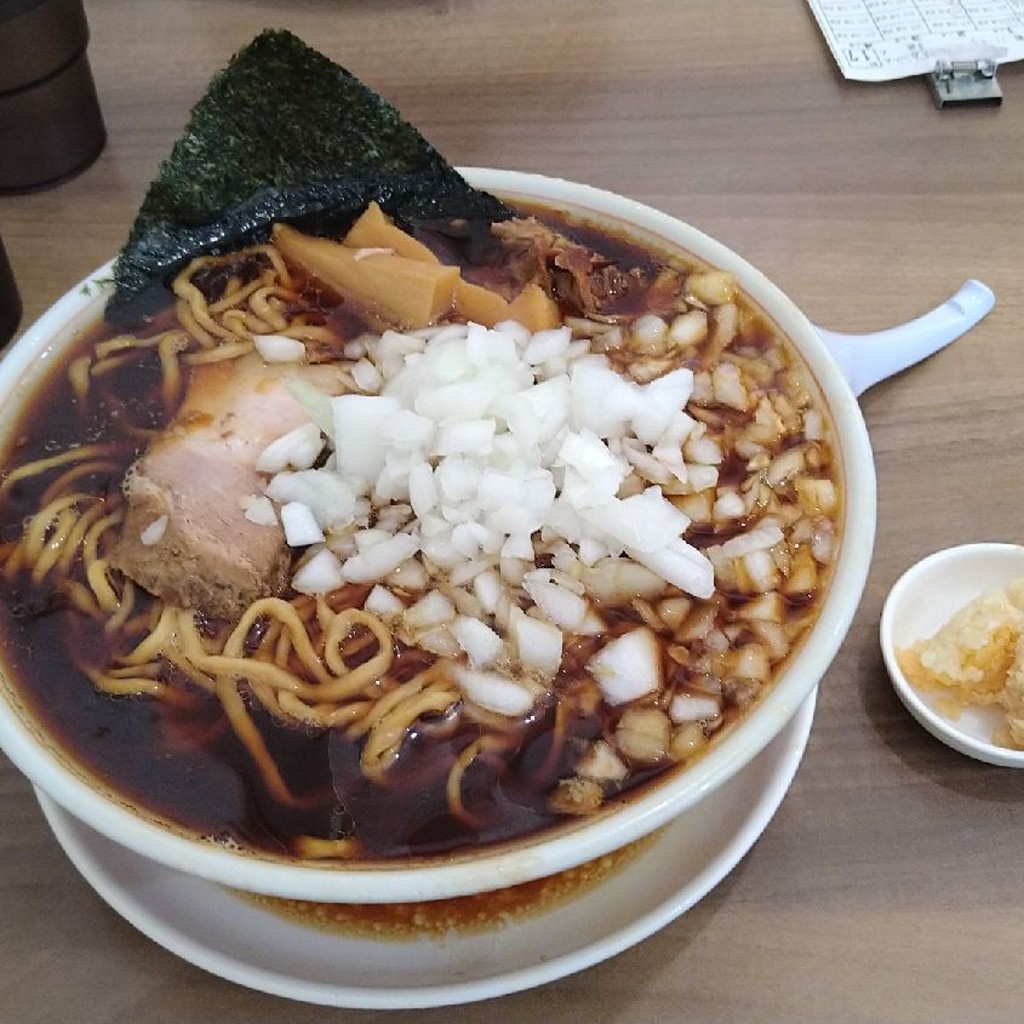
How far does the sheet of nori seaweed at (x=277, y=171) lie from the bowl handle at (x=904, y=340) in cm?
53

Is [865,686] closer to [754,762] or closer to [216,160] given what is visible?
[754,762]

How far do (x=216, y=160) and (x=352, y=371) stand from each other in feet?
1.20

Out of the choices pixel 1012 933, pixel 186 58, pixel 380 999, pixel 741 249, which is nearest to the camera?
pixel 380 999

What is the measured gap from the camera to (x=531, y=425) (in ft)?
3.82

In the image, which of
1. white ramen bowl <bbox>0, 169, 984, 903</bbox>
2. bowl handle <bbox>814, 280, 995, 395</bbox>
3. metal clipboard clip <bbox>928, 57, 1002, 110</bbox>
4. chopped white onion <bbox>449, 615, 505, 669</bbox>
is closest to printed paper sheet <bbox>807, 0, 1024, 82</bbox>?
metal clipboard clip <bbox>928, 57, 1002, 110</bbox>

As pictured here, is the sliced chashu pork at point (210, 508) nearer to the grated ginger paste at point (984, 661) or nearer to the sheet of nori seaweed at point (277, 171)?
the sheet of nori seaweed at point (277, 171)

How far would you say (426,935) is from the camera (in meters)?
1.07

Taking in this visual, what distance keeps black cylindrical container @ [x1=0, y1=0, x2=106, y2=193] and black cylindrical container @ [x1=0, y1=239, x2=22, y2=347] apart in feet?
1.04

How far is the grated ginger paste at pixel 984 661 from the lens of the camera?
47.7 inches

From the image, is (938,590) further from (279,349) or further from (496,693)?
(279,349)

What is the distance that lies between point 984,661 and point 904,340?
563 millimetres

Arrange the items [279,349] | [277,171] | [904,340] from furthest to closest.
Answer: [904,340]
[277,171]
[279,349]

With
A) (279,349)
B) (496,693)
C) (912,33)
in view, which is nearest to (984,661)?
(496,693)

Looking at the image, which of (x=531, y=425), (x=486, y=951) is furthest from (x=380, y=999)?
(x=531, y=425)
